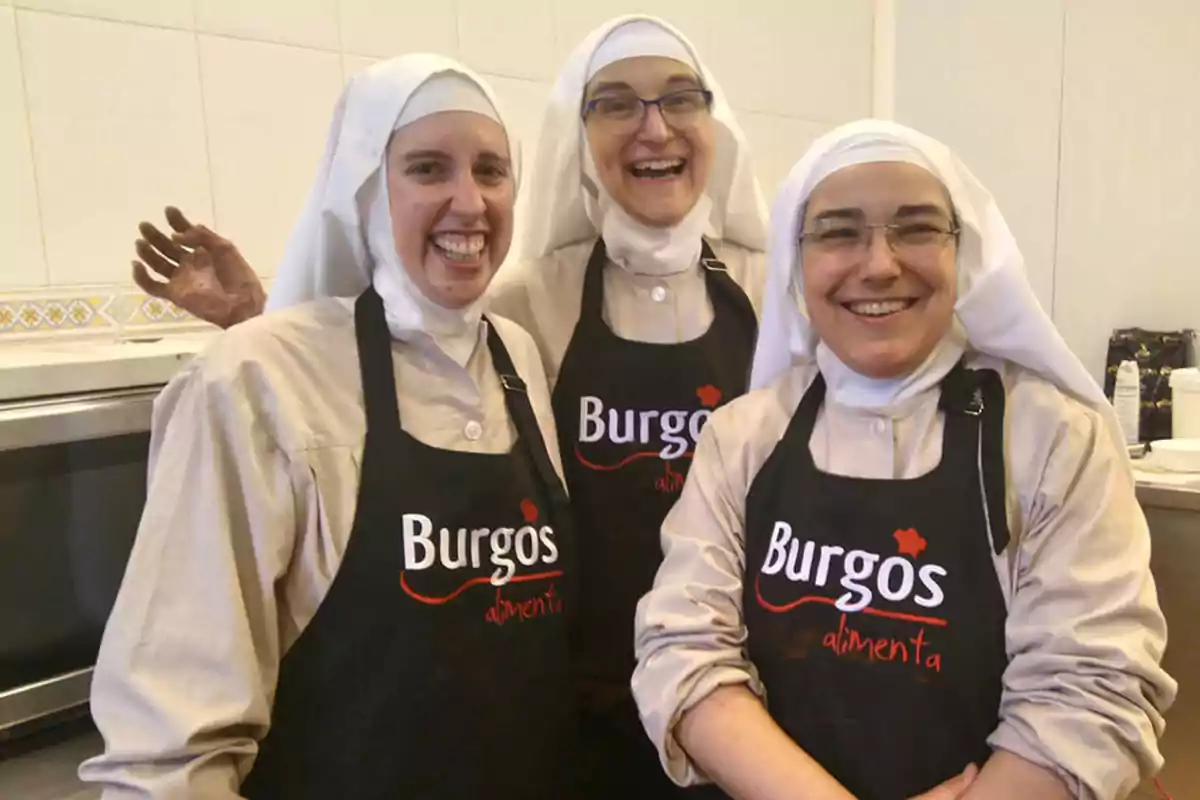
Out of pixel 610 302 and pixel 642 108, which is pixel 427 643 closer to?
pixel 610 302

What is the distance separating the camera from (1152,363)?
9.23 feet

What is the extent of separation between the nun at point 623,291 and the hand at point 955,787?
51cm

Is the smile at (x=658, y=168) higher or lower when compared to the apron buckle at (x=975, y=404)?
higher

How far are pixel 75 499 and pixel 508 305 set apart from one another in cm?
71

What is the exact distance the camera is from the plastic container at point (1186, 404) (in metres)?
2.41

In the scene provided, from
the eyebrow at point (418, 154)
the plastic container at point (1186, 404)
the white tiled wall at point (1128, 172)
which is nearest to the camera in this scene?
the eyebrow at point (418, 154)

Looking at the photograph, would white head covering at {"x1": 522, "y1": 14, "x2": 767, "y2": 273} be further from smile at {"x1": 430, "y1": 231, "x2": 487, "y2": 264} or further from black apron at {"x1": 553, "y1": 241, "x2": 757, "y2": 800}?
smile at {"x1": 430, "y1": 231, "x2": 487, "y2": 264}

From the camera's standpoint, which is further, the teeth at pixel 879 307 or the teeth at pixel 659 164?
the teeth at pixel 659 164

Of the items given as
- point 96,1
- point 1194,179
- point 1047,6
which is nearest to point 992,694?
point 96,1

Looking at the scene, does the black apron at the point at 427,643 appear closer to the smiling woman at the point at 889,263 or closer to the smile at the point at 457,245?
the smile at the point at 457,245

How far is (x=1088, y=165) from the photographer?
3043 millimetres

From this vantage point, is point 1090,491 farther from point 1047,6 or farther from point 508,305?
point 1047,6

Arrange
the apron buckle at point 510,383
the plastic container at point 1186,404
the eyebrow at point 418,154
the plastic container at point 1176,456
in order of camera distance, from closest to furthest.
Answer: the eyebrow at point 418,154, the apron buckle at point 510,383, the plastic container at point 1176,456, the plastic container at point 1186,404

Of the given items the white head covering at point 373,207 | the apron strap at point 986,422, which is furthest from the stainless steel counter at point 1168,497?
the white head covering at point 373,207
